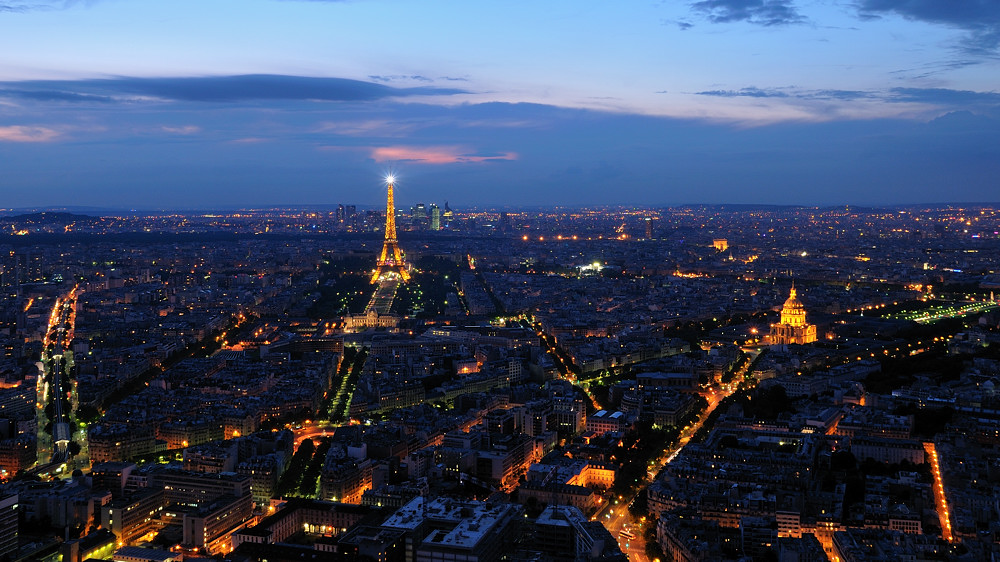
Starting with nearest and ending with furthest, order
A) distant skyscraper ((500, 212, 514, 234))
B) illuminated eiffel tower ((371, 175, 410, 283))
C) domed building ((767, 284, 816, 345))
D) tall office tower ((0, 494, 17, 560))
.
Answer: tall office tower ((0, 494, 17, 560)) < domed building ((767, 284, 816, 345)) < illuminated eiffel tower ((371, 175, 410, 283)) < distant skyscraper ((500, 212, 514, 234))

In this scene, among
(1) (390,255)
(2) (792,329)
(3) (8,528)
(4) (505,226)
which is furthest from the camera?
(4) (505,226)

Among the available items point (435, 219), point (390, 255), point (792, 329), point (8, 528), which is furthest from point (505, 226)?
point (8, 528)

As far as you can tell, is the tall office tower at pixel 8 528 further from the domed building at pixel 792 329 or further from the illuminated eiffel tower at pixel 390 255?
the illuminated eiffel tower at pixel 390 255

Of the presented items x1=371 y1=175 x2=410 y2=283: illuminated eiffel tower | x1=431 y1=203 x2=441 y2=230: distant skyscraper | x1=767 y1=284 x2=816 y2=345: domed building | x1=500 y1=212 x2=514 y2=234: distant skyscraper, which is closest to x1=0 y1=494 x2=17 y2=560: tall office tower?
x1=767 y1=284 x2=816 y2=345: domed building

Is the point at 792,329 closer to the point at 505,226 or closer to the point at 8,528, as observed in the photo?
the point at 8,528

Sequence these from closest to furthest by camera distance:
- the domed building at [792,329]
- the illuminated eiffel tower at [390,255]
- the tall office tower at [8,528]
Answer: the tall office tower at [8,528] < the domed building at [792,329] < the illuminated eiffel tower at [390,255]

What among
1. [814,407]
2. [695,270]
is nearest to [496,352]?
[814,407]

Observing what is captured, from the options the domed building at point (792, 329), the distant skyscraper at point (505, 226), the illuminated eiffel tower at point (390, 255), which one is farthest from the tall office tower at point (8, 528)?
the distant skyscraper at point (505, 226)

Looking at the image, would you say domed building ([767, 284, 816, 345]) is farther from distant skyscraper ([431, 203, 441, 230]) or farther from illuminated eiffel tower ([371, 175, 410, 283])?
distant skyscraper ([431, 203, 441, 230])

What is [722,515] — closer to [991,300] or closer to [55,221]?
[991,300]
